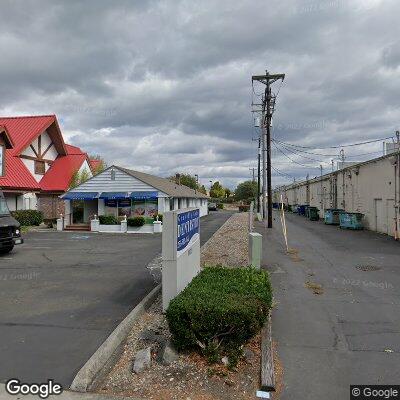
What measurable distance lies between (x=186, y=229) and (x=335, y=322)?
3350 millimetres

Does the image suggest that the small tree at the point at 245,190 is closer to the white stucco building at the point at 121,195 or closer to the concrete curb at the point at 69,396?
the white stucco building at the point at 121,195

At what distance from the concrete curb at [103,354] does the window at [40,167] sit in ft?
92.7

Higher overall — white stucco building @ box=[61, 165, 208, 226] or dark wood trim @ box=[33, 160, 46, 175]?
dark wood trim @ box=[33, 160, 46, 175]

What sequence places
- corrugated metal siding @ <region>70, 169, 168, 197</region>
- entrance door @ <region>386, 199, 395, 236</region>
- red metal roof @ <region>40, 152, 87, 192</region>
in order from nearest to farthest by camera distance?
entrance door @ <region>386, 199, 395, 236</region> < corrugated metal siding @ <region>70, 169, 168, 197</region> < red metal roof @ <region>40, 152, 87, 192</region>

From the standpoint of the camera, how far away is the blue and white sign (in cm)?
707

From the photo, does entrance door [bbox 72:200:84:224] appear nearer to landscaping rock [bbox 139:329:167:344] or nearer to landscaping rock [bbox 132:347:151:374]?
landscaping rock [bbox 139:329:167:344]

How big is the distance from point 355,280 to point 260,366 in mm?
6180

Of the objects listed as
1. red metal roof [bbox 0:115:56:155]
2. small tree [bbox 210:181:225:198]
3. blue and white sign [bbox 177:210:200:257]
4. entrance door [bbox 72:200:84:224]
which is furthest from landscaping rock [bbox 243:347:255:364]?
small tree [bbox 210:181:225:198]

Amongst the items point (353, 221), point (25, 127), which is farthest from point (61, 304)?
point (25, 127)

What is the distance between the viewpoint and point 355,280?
1024 centimetres

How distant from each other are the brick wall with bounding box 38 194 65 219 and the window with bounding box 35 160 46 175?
2.18 meters

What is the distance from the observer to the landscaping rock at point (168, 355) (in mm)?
5129

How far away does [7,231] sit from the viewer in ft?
47.3

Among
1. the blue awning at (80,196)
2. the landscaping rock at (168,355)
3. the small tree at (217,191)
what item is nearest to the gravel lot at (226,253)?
the landscaping rock at (168,355)
